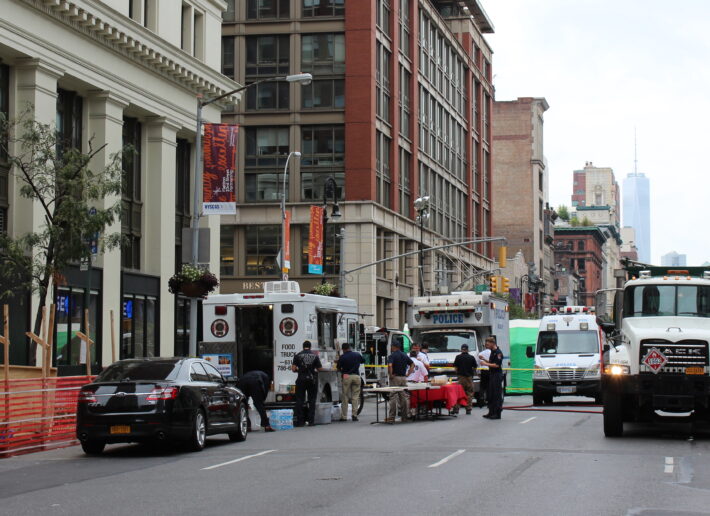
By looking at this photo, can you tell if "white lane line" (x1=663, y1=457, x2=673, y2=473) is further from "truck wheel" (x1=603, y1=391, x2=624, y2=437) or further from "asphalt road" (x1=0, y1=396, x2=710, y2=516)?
"truck wheel" (x1=603, y1=391, x2=624, y2=437)

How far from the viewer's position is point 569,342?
36.2 metres

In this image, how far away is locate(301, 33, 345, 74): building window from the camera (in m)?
65.0

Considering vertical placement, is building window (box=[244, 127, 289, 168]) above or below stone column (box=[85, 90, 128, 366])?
above

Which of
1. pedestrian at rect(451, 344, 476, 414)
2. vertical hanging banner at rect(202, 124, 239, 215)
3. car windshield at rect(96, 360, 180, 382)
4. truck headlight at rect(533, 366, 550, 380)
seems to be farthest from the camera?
truck headlight at rect(533, 366, 550, 380)

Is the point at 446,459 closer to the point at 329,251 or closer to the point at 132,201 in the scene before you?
the point at 132,201

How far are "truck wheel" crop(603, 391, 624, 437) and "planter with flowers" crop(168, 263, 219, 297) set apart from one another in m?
11.3

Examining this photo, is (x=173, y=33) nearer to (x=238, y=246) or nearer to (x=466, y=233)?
(x=238, y=246)

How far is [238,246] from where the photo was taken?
213 feet

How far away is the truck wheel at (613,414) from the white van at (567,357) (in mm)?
13956

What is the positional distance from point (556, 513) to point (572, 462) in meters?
5.21

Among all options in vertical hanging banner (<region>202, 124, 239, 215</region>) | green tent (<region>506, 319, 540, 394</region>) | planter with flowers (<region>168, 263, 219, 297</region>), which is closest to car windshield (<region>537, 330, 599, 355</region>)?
green tent (<region>506, 319, 540, 394</region>)

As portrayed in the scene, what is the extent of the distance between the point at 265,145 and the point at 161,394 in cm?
4771

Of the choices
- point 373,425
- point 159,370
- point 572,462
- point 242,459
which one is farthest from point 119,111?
point 572,462

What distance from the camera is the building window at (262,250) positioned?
211 feet
